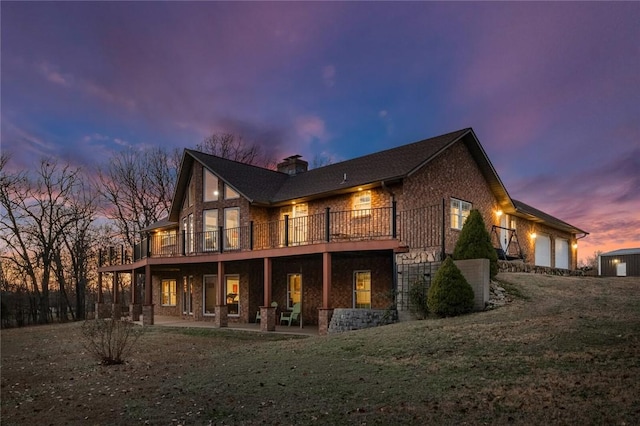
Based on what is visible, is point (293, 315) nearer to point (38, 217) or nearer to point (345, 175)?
point (345, 175)

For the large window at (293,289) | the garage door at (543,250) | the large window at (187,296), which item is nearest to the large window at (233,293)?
the large window at (293,289)

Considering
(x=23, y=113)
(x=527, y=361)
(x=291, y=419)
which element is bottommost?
(x=291, y=419)

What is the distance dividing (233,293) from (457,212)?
11110 mm

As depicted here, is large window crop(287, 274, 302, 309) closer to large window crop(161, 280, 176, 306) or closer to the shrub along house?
the shrub along house

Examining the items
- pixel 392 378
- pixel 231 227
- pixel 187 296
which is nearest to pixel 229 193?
pixel 231 227

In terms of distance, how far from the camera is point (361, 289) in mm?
17391

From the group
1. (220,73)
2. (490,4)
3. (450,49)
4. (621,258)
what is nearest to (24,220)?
(220,73)

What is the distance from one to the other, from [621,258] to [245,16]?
81.9 ft

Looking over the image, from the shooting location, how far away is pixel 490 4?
545 inches

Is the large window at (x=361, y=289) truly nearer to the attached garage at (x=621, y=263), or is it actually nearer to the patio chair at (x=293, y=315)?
the patio chair at (x=293, y=315)

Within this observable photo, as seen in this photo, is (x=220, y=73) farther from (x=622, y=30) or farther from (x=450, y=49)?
(x=622, y=30)

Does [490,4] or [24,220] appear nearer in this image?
[490,4]

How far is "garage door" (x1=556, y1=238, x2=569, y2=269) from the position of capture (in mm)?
26734

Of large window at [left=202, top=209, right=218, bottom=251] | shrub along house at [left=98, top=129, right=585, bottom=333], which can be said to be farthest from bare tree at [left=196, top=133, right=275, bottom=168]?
large window at [left=202, top=209, right=218, bottom=251]
